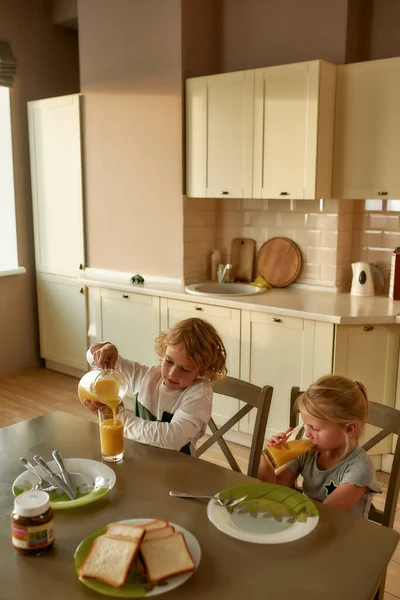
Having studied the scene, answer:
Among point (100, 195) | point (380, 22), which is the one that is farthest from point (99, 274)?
point (380, 22)

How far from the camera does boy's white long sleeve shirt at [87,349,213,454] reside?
1657 mm

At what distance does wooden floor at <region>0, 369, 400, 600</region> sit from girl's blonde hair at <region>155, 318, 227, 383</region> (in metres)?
1.52

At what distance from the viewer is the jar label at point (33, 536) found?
115 centimetres

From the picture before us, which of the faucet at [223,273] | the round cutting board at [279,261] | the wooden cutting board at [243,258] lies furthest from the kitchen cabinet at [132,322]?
the round cutting board at [279,261]

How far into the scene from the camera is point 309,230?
11.6ft

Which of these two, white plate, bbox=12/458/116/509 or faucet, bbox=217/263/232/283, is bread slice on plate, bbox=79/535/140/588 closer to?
white plate, bbox=12/458/116/509

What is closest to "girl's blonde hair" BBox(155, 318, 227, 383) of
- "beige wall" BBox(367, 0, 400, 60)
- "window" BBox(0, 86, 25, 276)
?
"beige wall" BBox(367, 0, 400, 60)

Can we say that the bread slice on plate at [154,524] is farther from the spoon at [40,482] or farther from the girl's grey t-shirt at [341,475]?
the girl's grey t-shirt at [341,475]

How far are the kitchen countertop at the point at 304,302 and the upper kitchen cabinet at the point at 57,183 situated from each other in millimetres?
755

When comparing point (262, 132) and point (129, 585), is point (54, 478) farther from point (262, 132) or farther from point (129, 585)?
point (262, 132)

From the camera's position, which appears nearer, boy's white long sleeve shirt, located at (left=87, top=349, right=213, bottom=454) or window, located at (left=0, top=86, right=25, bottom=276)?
boy's white long sleeve shirt, located at (left=87, top=349, right=213, bottom=454)

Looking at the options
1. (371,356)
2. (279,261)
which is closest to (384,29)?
(279,261)

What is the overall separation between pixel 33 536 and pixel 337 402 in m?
0.79

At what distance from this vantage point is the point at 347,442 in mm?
1551
